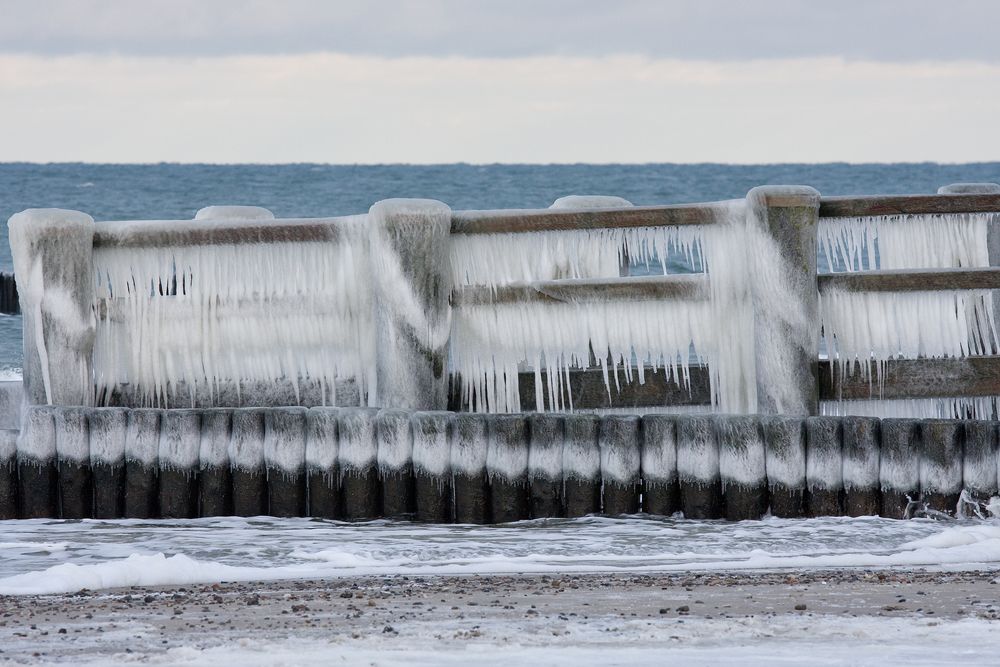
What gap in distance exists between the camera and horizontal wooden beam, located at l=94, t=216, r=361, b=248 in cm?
785

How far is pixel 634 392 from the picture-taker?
7.89 m

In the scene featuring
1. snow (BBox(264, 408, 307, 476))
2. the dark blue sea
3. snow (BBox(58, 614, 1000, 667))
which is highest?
the dark blue sea

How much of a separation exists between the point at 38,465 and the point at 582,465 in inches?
119

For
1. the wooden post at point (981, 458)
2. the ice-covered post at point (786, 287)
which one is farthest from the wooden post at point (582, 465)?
the wooden post at point (981, 458)

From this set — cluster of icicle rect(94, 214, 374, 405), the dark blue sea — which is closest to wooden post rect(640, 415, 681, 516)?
cluster of icicle rect(94, 214, 374, 405)

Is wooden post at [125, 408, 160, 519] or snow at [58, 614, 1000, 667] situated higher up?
wooden post at [125, 408, 160, 519]

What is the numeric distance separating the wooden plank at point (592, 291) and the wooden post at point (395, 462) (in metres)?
0.75

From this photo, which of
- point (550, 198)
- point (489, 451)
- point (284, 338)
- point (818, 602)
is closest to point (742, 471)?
point (489, 451)

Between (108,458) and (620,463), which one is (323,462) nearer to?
(108,458)

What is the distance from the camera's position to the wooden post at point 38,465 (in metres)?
7.74

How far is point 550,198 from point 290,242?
167 ft

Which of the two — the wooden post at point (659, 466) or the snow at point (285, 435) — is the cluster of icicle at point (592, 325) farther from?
the snow at point (285, 435)

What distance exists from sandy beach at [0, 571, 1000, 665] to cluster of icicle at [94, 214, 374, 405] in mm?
1813

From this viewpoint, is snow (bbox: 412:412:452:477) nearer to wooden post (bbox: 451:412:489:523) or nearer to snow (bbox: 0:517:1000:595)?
wooden post (bbox: 451:412:489:523)
